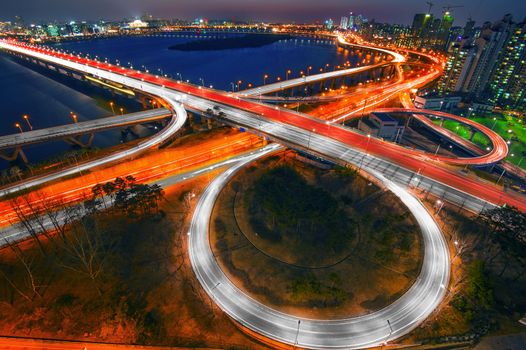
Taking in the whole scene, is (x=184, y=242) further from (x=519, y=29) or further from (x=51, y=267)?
(x=519, y=29)

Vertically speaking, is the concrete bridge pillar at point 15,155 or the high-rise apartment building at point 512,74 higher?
the high-rise apartment building at point 512,74

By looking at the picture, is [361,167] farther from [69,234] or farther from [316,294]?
[69,234]

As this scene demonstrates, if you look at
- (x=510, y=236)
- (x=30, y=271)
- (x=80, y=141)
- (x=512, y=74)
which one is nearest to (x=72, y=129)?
(x=80, y=141)

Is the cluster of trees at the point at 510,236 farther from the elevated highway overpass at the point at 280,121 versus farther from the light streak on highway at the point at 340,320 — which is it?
the elevated highway overpass at the point at 280,121

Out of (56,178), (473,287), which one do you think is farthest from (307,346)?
(56,178)

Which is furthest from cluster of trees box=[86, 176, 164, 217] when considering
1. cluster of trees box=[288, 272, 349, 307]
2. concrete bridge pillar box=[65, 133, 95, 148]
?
concrete bridge pillar box=[65, 133, 95, 148]

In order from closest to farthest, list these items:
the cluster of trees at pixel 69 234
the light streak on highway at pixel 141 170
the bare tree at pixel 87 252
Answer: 1. the cluster of trees at pixel 69 234
2. the bare tree at pixel 87 252
3. the light streak on highway at pixel 141 170

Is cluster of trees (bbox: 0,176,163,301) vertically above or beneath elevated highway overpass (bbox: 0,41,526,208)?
beneath

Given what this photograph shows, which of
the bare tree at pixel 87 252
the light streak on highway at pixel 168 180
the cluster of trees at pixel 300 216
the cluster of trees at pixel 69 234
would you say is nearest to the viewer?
the cluster of trees at pixel 69 234

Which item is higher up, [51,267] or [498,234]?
[498,234]

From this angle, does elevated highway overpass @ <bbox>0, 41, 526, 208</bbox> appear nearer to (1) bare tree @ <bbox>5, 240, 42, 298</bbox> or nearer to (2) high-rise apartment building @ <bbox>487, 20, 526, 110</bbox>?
(2) high-rise apartment building @ <bbox>487, 20, 526, 110</bbox>

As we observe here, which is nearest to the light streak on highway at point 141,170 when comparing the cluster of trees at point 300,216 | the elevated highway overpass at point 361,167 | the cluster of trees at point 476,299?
the elevated highway overpass at point 361,167
